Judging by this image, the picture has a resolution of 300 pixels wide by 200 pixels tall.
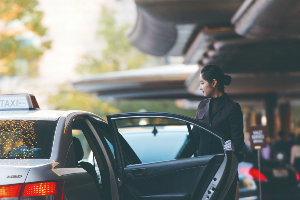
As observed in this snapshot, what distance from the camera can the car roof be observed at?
146 inches

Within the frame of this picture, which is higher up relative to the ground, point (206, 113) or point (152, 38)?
point (152, 38)

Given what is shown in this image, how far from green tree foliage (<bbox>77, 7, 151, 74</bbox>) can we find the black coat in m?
38.8

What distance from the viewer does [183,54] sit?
28.4m

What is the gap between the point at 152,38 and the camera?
25406 millimetres

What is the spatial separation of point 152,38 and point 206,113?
21.3m

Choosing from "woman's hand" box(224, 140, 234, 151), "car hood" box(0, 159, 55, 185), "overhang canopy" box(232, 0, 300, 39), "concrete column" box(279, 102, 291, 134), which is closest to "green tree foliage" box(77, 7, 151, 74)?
"concrete column" box(279, 102, 291, 134)

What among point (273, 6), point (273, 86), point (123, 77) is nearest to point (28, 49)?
point (123, 77)

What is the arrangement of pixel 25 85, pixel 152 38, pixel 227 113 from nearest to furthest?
pixel 227 113
pixel 152 38
pixel 25 85

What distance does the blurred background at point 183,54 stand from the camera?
11203mm

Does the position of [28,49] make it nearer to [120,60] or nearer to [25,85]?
[25,85]

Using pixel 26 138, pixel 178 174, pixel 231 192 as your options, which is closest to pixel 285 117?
pixel 231 192

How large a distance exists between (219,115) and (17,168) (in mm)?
2051

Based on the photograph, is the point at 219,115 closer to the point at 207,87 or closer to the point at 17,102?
the point at 207,87

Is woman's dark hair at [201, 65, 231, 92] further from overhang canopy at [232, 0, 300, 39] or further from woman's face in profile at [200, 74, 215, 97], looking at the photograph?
overhang canopy at [232, 0, 300, 39]
